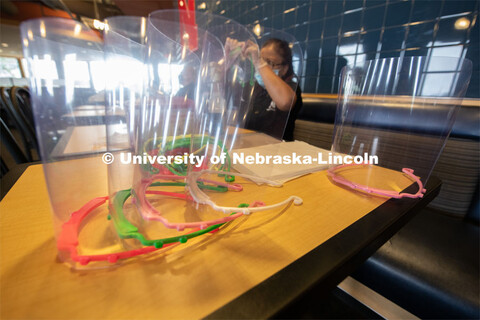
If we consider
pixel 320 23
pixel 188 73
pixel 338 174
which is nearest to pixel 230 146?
pixel 188 73

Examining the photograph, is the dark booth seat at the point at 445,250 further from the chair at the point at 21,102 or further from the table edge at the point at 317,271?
the chair at the point at 21,102

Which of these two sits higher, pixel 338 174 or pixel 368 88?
pixel 368 88

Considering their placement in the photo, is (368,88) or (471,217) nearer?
(368,88)

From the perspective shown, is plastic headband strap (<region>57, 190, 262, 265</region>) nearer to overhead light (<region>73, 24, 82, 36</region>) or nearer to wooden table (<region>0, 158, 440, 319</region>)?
wooden table (<region>0, 158, 440, 319</region>)

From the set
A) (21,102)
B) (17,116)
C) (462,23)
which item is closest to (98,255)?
(17,116)

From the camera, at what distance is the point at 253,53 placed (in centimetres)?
44

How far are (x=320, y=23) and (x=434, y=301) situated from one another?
4.75 feet

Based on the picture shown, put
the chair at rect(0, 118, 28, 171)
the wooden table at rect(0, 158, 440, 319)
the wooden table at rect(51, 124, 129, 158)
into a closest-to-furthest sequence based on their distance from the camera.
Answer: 1. the wooden table at rect(0, 158, 440, 319)
2. the wooden table at rect(51, 124, 129, 158)
3. the chair at rect(0, 118, 28, 171)

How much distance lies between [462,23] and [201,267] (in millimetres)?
1309

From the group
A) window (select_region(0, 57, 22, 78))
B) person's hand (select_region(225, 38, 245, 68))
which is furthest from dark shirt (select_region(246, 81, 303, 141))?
window (select_region(0, 57, 22, 78))

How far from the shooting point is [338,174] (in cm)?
51

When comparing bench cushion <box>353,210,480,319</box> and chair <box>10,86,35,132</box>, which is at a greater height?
chair <box>10,86,35,132</box>

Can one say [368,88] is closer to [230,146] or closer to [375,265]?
[230,146]

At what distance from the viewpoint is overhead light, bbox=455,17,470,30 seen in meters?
0.84
